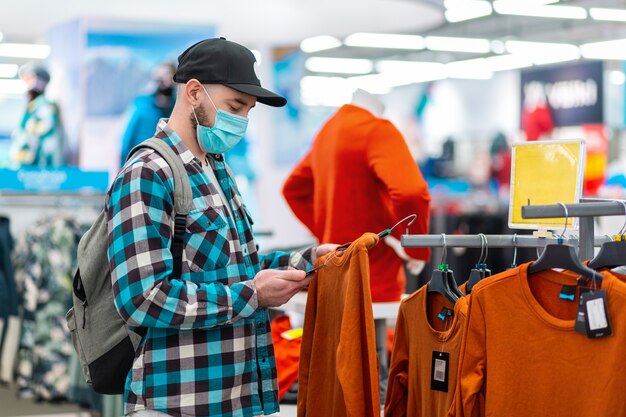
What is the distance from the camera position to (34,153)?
720 centimetres

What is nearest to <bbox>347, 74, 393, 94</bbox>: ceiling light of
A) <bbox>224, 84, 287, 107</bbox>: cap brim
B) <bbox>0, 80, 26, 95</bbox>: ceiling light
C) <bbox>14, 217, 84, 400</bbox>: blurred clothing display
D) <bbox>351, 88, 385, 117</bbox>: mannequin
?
<bbox>0, 80, 26, 95</bbox>: ceiling light

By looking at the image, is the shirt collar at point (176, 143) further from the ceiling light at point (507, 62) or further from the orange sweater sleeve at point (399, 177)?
the ceiling light at point (507, 62)

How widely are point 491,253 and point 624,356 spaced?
6832 millimetres

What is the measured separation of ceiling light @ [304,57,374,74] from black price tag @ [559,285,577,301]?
18718mm

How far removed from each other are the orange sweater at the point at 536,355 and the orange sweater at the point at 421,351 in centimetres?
11

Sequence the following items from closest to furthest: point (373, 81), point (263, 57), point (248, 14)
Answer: point (248, 14), point (263, 57), point (373, 81)

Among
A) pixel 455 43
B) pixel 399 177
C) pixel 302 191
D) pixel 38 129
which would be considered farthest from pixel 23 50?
pixel 399 177

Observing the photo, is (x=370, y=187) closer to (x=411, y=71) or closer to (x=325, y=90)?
(x=411, y=71)

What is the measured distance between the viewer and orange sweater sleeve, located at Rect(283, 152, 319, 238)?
380 cm

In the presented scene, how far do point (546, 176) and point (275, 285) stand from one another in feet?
2.66

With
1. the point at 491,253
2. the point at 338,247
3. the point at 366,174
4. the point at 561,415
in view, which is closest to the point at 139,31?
the point at 491,253

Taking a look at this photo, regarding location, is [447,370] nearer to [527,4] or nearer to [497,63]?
[527,4]

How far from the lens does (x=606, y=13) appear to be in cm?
1252

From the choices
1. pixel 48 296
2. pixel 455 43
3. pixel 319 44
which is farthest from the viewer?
pixel 319 44
